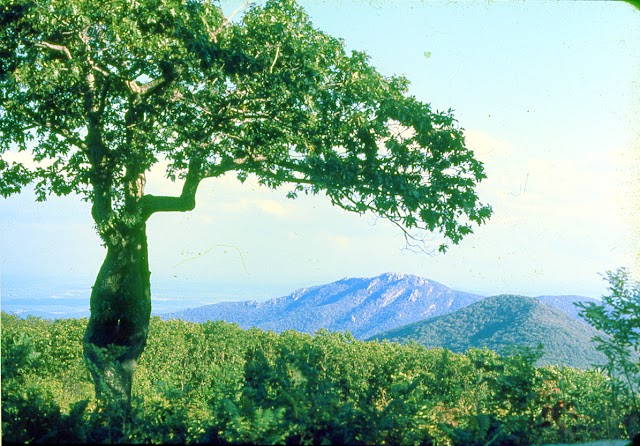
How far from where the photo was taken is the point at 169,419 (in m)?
4.27

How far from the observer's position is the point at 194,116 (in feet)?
26.4

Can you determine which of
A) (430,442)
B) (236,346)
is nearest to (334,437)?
(430,442)

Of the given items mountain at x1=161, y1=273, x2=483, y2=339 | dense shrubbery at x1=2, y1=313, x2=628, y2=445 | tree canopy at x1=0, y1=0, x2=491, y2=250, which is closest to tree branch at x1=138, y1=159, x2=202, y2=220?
tree canopy at x1=0, y1=0, x2=491, y2=250

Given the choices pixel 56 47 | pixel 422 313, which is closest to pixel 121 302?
pixel 56 47

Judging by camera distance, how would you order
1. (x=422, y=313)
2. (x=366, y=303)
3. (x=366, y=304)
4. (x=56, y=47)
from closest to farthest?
(x=56, y=47) < (x=422, y=313) < (x=366, y=304) < (x=366, y=303)

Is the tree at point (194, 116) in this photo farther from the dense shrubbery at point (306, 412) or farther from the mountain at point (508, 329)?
the mountain at point (508, 329)

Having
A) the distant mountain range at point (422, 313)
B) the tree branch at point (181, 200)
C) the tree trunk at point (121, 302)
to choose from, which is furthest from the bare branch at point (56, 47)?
the distant mountain range at point (422, 313)

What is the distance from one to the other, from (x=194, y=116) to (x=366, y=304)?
1552 inches

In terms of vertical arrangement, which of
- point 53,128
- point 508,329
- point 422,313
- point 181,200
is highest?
point 53,128

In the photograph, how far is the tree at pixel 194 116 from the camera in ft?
22.4

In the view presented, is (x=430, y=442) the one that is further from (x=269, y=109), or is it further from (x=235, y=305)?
(x=235, y=305)

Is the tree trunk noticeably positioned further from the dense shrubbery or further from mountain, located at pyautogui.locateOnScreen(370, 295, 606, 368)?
mountain, located at pyautogui.locateOnScreen(370, 295, 606, 368)

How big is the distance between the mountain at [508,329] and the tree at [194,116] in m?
8.84

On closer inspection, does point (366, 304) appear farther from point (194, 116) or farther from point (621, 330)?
point (621, 330)
